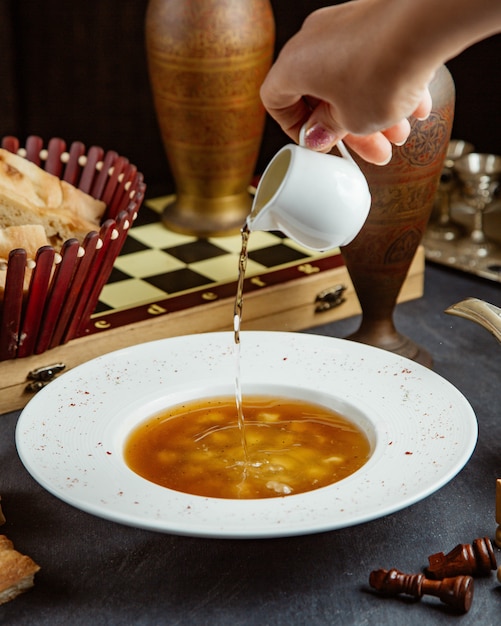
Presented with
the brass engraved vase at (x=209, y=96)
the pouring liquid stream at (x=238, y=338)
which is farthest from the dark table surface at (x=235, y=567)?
the brass engraved vase at (x=209, y=96)

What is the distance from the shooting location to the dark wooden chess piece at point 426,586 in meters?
1.00

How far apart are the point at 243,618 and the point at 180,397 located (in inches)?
14.3

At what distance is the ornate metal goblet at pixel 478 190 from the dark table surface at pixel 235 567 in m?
0.73

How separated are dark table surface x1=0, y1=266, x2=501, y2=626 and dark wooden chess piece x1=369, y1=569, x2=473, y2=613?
1 centimetres

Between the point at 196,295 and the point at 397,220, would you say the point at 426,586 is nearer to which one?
the point at 397,220

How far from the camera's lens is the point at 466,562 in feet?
3.42

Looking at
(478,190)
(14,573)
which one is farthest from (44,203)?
(478,190)

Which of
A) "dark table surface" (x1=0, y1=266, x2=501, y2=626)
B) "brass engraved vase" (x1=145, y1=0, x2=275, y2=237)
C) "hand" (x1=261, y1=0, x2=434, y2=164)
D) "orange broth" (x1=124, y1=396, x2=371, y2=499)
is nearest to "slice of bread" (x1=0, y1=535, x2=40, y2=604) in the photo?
"dark table surface" (x1=0, y1=266, x2=501, y2=626)

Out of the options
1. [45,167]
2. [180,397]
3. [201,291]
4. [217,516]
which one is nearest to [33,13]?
[45,167]

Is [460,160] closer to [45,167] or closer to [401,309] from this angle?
[401,309]

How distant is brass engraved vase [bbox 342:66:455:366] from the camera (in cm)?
139

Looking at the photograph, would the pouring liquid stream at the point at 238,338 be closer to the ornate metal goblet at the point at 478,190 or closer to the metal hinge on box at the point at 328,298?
the metal hinge on box at the point at 328,298

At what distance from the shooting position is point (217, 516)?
3.24ft

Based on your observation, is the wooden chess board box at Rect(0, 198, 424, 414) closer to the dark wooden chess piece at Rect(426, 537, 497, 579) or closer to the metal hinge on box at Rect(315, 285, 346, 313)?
the metal hinge on box at Rect(315, 285, 346, 313)
